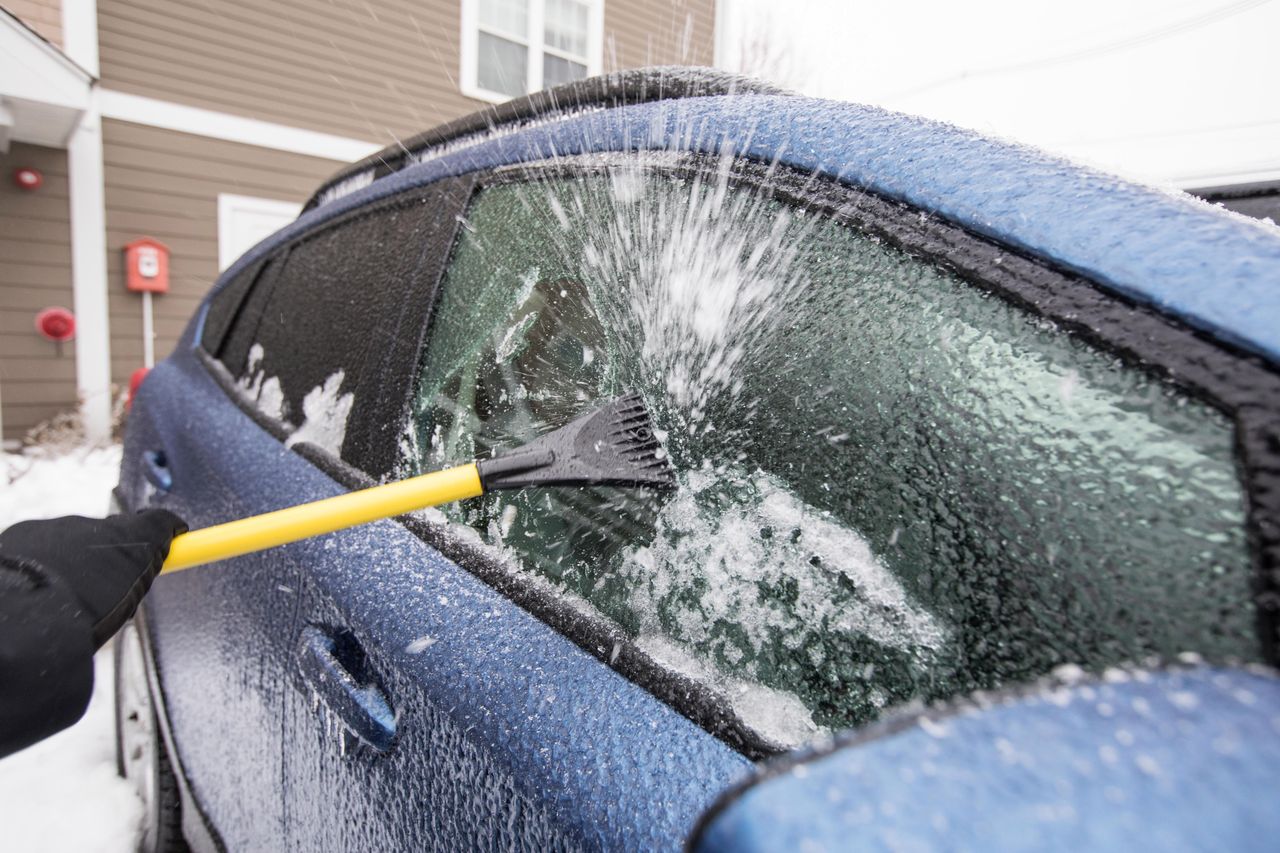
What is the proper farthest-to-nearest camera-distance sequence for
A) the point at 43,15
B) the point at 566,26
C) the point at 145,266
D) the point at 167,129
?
the point at 566,26 → the point at 167,129 → the point at 145,266 → the point at 43,15

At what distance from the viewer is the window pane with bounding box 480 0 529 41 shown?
24.7 ft

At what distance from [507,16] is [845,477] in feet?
27.6

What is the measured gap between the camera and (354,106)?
7.01 metres

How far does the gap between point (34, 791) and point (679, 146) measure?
8.43ft

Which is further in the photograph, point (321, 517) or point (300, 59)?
point (300, 59)

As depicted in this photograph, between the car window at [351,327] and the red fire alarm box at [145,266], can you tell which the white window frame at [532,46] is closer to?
the red fire alarm box at [145,266]

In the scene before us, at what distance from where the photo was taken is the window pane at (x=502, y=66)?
7.57m

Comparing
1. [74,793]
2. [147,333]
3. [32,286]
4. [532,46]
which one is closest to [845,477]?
[74,793]

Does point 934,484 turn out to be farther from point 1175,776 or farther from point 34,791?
point 34,791

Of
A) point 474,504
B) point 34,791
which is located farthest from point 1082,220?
point 34,791

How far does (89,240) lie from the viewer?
585 cm

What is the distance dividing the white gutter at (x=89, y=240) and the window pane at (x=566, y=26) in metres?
4.11

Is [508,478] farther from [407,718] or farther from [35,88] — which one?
[35,88]

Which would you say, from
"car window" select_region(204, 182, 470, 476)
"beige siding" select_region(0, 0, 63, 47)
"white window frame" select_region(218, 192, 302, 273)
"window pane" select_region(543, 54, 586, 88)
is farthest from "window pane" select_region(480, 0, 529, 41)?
"car window" select_region(204, 182, 470, 476)
